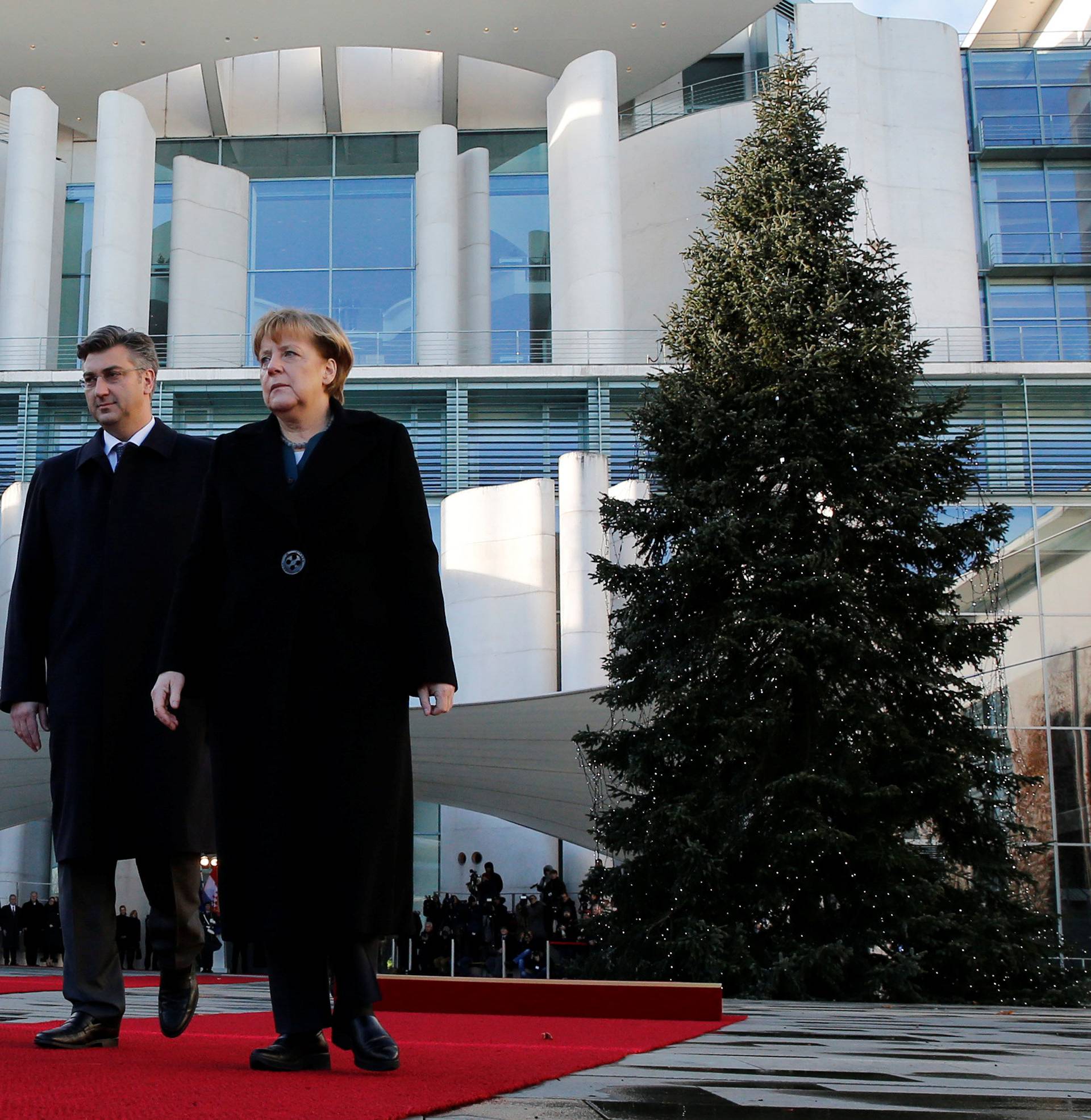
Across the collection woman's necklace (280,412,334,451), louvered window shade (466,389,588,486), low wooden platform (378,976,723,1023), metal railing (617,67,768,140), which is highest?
metal railing (617,67,768,140)

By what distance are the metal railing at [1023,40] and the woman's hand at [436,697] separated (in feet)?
98.6

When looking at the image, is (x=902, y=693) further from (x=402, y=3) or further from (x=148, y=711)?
(x=402, y=3)

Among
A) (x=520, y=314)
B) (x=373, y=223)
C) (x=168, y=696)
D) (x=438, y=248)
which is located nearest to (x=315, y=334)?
(x=168, y=696)

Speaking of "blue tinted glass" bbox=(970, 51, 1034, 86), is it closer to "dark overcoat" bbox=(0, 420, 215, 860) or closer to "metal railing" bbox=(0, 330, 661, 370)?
"metal railing" bbox=(0, 330, 661, 370)

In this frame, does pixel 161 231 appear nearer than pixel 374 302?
No

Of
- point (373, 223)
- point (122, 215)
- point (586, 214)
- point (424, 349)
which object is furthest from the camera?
point (373, 223)

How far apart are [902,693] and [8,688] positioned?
9703mm

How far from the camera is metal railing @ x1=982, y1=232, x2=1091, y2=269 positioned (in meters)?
29.1

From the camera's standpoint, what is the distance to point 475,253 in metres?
28.8

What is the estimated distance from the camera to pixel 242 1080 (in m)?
2.62

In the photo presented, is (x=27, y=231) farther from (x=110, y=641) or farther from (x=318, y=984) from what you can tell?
(x=318, y=984)

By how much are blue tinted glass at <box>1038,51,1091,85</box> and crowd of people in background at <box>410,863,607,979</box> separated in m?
21.2

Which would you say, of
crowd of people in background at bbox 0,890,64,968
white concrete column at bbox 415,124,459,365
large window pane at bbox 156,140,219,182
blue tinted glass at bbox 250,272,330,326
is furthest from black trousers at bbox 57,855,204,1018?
large window pane at bbox 156,140,219,182

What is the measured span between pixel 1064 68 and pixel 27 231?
69.9 ft
